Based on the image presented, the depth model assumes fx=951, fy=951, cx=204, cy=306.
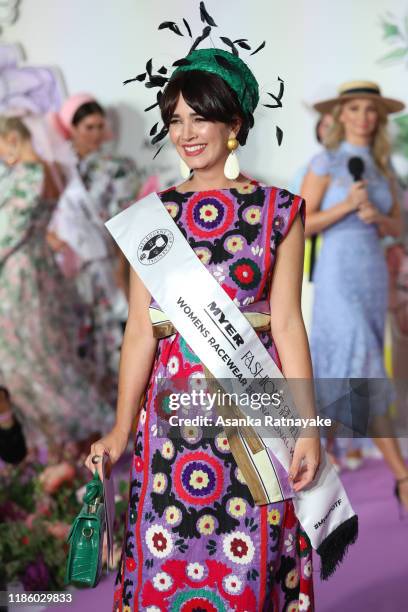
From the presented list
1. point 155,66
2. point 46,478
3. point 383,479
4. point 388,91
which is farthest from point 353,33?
point 46,478

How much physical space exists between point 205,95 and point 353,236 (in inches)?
101

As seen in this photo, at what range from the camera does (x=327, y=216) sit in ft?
14.2

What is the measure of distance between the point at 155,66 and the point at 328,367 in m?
1.56

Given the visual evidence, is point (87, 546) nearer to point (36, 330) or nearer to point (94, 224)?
point (36, 330)

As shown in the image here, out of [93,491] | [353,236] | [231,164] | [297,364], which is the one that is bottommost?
[93,491]

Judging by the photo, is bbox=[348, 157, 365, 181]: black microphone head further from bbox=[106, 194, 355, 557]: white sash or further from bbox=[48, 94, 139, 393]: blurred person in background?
bbox=[106, 194, 355, 557]: white sash

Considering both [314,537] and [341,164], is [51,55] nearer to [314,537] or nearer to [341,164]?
[341,164]

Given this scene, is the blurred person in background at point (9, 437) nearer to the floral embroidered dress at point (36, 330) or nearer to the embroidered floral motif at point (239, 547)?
the floral embroidered dress at point (36, 330)

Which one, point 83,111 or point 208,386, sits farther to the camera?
point 83,111

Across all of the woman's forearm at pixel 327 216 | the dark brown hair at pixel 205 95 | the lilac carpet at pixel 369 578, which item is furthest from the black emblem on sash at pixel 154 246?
the woman's forearm at pixel 327 216

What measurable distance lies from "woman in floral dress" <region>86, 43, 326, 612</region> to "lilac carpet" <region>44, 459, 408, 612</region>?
1.15 m

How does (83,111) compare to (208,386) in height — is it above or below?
above

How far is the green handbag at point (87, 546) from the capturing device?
1.77 m

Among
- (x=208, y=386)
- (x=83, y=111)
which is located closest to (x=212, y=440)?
(x=208, y=386)
